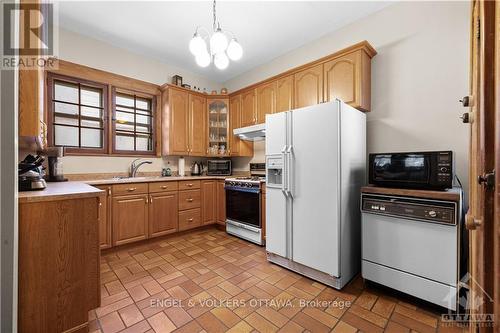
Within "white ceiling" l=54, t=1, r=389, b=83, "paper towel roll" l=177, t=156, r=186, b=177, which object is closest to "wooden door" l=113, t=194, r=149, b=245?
"paper towel roll" l=177, t=156, r=186, b=177

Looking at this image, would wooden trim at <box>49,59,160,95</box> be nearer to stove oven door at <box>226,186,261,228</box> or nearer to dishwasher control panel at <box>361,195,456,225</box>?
stove oven door at <box>226,186,261,228</box>

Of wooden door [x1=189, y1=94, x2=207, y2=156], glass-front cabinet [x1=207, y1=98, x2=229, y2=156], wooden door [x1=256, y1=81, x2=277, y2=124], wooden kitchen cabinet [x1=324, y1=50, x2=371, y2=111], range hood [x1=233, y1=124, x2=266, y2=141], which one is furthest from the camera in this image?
glass-front cabinet [x1=207, y1=98, x2=229, y2=156]

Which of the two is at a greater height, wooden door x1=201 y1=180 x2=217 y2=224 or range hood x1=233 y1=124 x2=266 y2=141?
range hood x1=233 y1=124 x2=266 y2=141

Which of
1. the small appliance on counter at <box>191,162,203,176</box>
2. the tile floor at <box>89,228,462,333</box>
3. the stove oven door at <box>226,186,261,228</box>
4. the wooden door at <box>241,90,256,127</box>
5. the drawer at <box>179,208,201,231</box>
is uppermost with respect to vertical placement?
the wooden door at <box>241,90,256,127</box>

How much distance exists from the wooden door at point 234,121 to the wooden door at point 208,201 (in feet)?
2.27

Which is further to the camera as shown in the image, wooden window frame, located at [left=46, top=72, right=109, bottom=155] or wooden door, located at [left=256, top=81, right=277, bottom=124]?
wooden door, located at [left=256, top=81, right=277, bottom=124]

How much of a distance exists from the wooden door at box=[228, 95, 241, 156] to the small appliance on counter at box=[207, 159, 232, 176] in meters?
0.27

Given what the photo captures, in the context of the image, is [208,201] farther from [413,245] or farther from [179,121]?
Answer: [413,245]

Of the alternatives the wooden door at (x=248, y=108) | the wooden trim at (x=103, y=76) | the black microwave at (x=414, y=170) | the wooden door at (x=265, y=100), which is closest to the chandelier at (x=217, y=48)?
the wooden door at (x=265, y=100)

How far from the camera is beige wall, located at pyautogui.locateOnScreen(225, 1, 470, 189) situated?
1914 millimetres

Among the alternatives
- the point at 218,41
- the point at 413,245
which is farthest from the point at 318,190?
the point at 218,41

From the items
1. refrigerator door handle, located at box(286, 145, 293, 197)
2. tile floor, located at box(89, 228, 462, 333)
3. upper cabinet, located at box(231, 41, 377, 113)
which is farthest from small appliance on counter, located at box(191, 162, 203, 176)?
refrigerator door handle, located at box(286, 145, 293, 197)

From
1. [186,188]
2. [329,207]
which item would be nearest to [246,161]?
[186,188]

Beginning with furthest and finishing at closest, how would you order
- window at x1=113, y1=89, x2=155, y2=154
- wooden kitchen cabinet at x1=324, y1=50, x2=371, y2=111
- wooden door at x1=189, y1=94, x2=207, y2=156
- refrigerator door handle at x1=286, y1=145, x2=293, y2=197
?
wooden door at x1=189, y1=94, x2=207, y2=156 → window at x1=113, y1=89, x2=155, y2=154 → wooden kitchen cabinet at x1=324, y1=50, x2=371, y2=111 → refrigerator door handle at x1=286, y1=145, x2=293, y2=197
